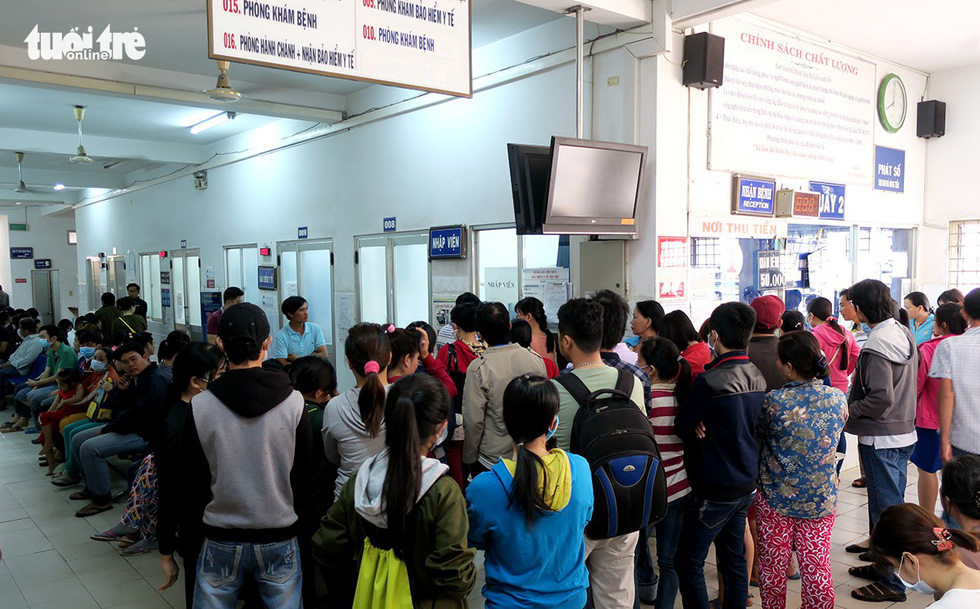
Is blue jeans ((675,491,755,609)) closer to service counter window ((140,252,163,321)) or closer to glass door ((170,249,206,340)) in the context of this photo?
glass door ((170,249,206,340))

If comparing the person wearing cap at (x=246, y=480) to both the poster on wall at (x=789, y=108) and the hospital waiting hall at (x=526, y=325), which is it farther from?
the poster on wall at (x=789, y=108)

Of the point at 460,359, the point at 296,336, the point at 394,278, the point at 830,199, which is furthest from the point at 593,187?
the point at 394,278

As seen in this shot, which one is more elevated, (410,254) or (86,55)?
(86,55)

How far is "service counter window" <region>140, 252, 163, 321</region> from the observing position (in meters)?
13.0

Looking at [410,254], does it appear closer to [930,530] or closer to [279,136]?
[279,136]

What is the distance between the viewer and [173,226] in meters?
12.1

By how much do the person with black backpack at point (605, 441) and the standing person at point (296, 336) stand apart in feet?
11.2

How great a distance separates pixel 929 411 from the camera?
3.87 meters

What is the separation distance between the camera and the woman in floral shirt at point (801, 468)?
2766mm

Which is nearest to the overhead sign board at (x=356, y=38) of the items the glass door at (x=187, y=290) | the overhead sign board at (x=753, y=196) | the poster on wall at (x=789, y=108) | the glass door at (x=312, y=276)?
the poster on wall at (x=789, y=108)

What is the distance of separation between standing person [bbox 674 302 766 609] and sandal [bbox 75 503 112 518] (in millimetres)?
4311

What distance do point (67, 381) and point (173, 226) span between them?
256 inches

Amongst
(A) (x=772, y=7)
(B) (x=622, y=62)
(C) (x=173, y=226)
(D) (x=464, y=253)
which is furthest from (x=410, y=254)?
(C) (x=173, y=226)

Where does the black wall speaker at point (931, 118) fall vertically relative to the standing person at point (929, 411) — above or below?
above
